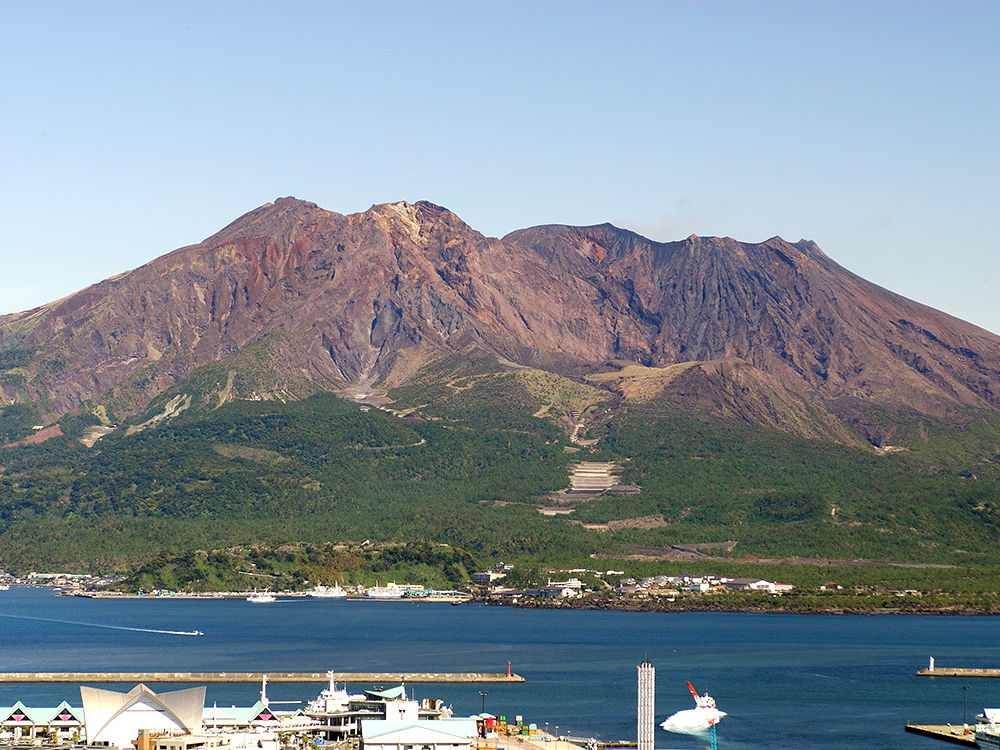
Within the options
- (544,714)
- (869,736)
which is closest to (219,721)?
(544,714)

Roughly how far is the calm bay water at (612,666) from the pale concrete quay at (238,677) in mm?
2517

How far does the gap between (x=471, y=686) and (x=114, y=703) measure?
6031cm

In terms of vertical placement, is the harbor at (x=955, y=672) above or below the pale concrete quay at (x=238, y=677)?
below

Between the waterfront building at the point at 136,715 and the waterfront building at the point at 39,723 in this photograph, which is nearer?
the waterfront building at the point at 136,715

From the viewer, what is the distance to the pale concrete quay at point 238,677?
5138 inches

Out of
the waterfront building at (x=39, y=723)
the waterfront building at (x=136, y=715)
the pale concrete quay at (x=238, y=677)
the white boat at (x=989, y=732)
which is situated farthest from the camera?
the pale concrete quay at (x=238, y=677)

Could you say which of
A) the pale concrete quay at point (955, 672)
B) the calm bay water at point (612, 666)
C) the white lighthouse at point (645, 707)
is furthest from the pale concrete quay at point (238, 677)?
the white lighthouse at point (645, 707)

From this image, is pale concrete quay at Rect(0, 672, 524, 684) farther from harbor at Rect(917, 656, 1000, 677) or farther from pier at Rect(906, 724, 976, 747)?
harbor at Rect(917, 656, 1000, 677)

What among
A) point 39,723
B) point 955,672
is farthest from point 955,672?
point 39,723

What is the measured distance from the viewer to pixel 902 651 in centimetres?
17225

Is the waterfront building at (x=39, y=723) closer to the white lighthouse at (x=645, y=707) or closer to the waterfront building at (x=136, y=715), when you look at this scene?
the waterfront building at (x=136, y=715)

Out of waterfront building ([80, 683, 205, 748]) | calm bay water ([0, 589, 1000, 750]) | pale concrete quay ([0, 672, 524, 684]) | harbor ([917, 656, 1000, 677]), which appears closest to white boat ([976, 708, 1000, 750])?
calm bay water ([0, 589, 1000, 750])

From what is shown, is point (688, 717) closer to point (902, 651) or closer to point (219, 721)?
point (219, 721)

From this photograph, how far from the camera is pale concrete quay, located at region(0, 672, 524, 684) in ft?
428
